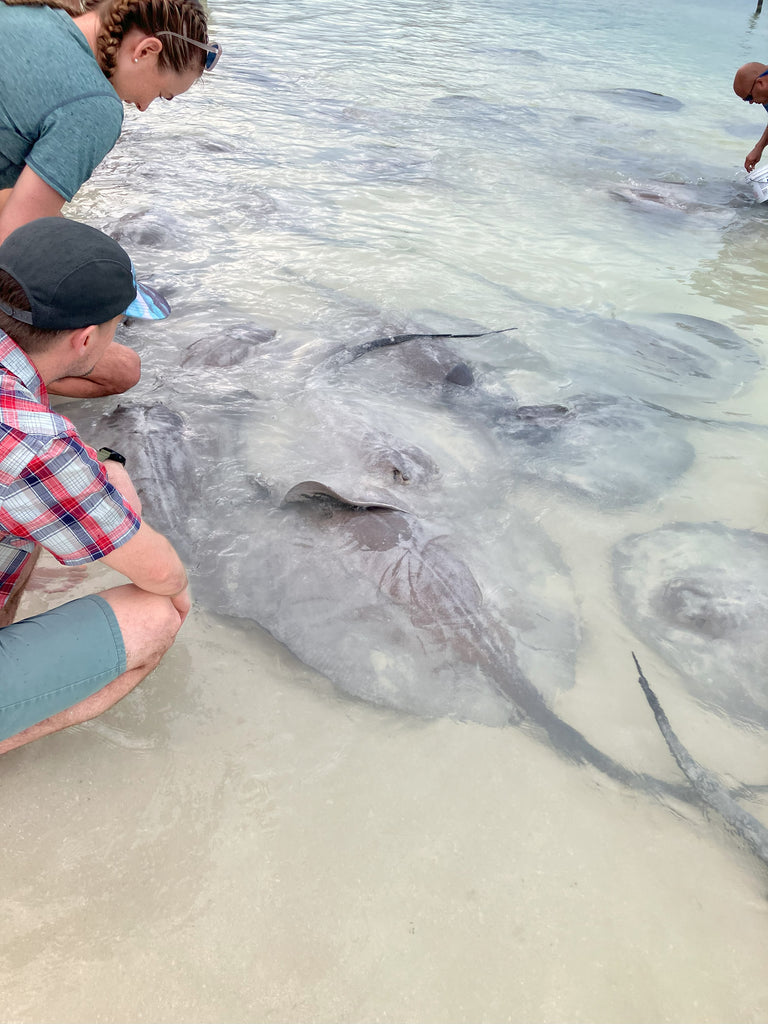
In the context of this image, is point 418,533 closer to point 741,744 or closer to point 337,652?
point 337,652

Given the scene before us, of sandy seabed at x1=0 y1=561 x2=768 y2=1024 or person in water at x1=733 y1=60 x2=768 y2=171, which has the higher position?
person in water at x1=733 y1=60 x2=768 y2=171

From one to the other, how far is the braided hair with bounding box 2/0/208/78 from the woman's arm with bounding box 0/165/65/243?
452 mm

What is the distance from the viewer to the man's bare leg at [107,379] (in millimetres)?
3484

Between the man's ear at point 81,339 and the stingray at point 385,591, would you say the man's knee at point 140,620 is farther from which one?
the man's ear at point 81,339

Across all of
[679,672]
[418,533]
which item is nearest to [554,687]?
[679,672]

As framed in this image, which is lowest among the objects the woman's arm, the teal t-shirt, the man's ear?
the man's ear

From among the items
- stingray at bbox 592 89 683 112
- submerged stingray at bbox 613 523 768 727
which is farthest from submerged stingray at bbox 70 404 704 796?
stingray at bbox 592 89 683 112

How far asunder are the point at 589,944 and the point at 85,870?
4.14 ft

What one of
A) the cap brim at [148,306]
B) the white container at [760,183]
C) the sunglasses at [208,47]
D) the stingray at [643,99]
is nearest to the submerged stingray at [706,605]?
the sunglasses at [208,47]

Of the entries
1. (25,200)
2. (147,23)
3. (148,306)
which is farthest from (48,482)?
(148,306)

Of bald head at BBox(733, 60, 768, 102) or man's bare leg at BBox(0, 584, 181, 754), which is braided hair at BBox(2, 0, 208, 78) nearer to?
man's bare leg at BBox(0, 584, 181, 754)

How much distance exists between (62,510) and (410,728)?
1203mm

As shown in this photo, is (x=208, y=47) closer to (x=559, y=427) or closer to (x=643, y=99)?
(x=559, y=427)

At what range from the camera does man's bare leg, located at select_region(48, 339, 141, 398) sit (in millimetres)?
3484
